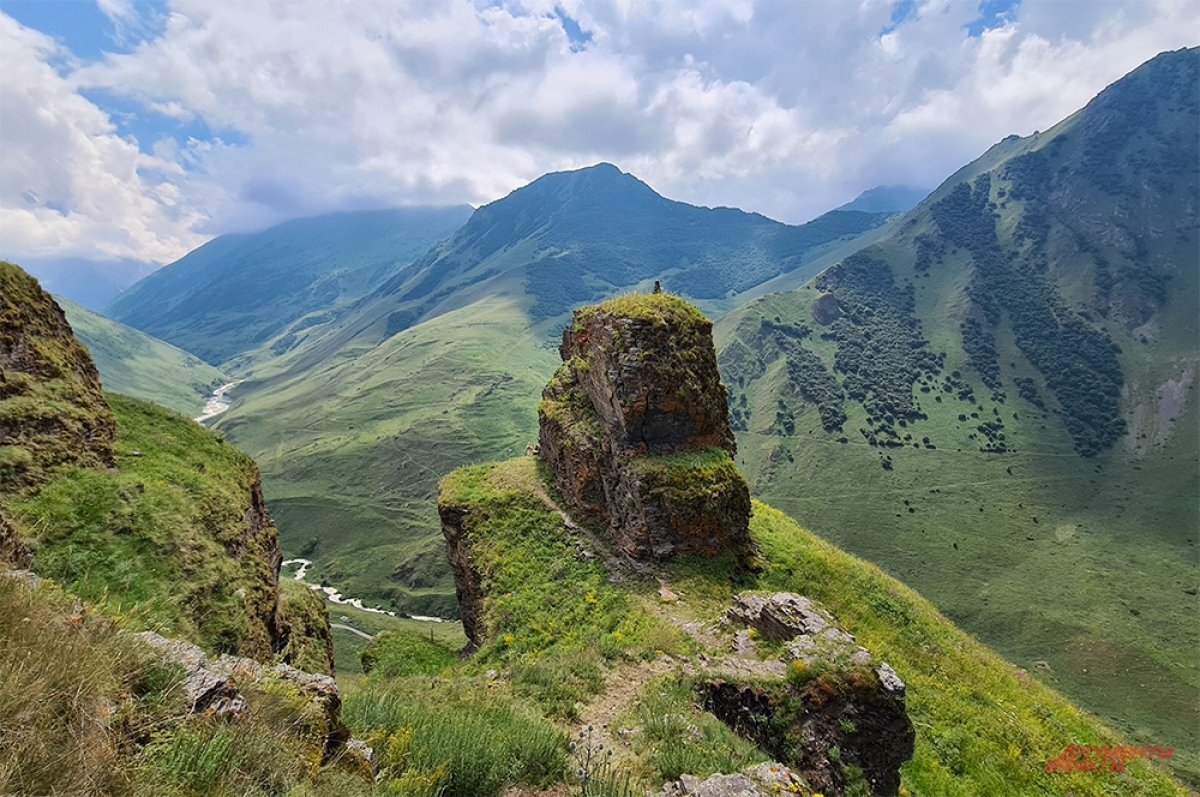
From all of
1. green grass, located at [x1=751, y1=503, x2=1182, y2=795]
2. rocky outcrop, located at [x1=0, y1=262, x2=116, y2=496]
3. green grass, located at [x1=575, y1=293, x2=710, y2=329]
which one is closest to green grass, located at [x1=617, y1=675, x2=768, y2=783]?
green grass, located at [x1=751, y1=503, x2=1182, y2=795]

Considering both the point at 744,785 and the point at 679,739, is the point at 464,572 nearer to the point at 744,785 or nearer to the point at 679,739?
the point at 679,739

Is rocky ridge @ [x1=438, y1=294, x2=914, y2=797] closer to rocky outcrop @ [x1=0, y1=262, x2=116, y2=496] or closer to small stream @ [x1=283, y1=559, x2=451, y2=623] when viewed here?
rocky outcrop @ [x1=0, y1=262, x2=116, y2=496]

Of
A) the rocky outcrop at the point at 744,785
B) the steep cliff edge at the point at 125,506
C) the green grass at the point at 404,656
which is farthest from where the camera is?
the green grass at the point at 404,656

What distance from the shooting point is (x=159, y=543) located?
1722 cm

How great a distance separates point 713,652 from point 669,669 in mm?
2114

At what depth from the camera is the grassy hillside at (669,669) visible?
36.6ft

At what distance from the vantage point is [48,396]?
19.7 meters

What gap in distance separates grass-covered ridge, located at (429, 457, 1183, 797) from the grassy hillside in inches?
2.5

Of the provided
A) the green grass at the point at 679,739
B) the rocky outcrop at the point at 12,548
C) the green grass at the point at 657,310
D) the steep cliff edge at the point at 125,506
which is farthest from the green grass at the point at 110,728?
the green grass at the point at 657,310

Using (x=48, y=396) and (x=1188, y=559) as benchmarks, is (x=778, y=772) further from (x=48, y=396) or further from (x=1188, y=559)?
(x=1188, y=559)

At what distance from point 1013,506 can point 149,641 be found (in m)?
190

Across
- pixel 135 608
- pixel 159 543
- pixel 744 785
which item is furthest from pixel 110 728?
pixel 159 543

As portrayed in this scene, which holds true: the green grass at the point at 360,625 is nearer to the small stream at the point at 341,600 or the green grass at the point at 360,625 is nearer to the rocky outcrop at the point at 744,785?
the small stream at the point at 341,600

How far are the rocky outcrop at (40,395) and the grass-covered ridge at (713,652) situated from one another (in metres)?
14.2
